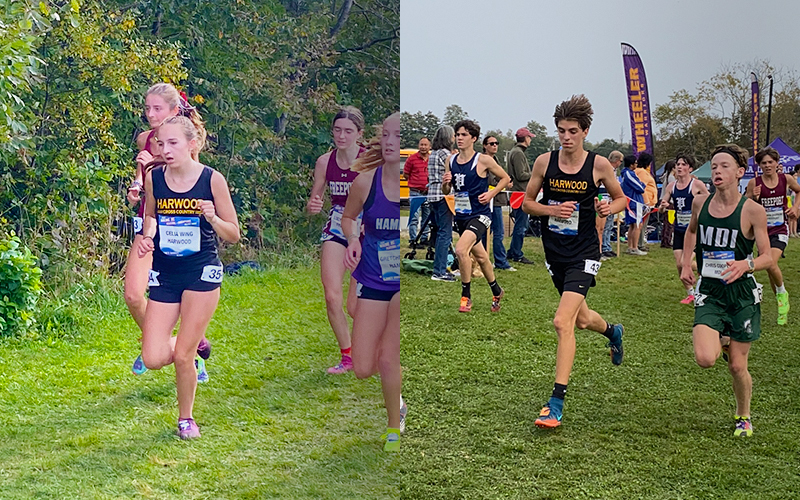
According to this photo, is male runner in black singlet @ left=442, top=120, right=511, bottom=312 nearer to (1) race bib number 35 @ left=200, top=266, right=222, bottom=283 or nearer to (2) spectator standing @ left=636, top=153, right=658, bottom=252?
(2) spectator standing @ left=636, top=153, right=658, bottom=252

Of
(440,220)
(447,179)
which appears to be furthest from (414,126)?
(440,220)

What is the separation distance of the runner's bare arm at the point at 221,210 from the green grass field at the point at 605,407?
95cm

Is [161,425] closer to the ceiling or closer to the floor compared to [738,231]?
closer to the floor

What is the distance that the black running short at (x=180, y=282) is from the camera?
100 inches

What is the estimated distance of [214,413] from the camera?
2672 mm

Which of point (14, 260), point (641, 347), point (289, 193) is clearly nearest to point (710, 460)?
point (641, 347)

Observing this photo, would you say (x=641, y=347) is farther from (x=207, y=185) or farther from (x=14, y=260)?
(x=14, y=260)

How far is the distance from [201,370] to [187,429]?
0.87 ft

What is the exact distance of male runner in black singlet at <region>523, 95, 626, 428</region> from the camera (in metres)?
2.96

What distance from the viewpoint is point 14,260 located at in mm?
2916

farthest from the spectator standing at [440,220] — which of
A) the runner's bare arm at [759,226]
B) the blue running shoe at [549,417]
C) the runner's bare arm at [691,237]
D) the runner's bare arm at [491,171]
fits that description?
the runner's bare arm at [759,226]

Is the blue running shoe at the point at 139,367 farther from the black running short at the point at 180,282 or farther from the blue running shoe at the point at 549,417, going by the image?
the blue running shoe at the point at 549,417

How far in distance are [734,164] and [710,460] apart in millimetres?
1029

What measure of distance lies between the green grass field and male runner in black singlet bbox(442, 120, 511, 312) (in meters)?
0.24
